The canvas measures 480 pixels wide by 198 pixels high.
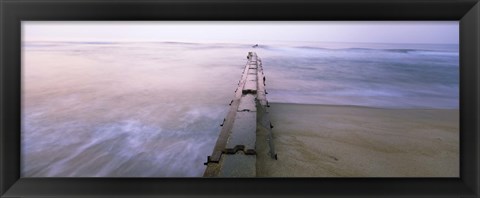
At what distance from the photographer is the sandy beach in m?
1.77

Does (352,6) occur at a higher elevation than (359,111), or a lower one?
higher

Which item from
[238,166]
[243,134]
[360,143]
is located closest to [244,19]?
[238,166]

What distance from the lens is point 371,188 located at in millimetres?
1046

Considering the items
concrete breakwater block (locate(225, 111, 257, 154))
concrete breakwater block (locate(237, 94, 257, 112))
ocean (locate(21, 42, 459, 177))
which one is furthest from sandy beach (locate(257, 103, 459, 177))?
ocean (locate(21, 42, 459, 177))

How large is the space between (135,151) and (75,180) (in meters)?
1.15

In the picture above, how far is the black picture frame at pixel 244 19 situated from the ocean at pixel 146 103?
0.05 m

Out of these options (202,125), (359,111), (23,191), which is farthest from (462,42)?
(359,111)

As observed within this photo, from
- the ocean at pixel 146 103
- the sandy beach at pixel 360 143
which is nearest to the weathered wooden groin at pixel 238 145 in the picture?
the sandy beach at pixel 360 143

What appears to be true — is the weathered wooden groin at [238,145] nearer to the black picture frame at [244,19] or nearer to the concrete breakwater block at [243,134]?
the concrete breakwater block at [243,134]

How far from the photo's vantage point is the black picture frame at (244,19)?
0.98 metres

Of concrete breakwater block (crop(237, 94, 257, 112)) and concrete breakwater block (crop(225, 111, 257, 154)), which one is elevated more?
concrete breakwater block (crop(237, 94, 257, 112))

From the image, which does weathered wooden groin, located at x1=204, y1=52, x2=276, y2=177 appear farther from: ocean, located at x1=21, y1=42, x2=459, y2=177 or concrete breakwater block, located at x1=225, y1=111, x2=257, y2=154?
ocean, located at x1=21, y1=42, x2=459, y2=177

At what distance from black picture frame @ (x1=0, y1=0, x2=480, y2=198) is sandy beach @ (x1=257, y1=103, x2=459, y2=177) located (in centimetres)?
29

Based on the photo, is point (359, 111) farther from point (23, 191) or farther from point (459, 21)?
point (23, 191)
